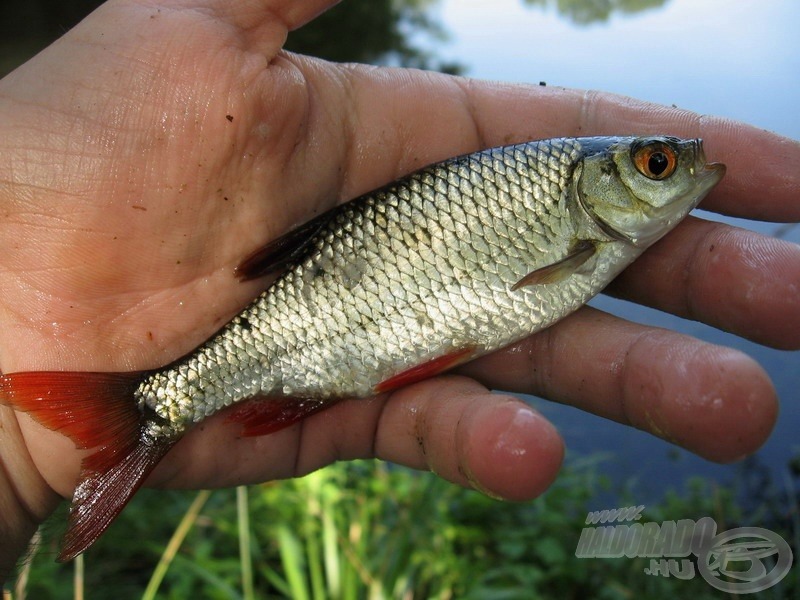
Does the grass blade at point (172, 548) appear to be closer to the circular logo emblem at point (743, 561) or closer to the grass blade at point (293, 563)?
the grass blade at point (293, 563)

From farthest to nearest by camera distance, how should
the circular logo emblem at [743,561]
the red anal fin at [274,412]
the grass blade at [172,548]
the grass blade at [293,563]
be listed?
the grass blade at [293,563]
the grass blade at [172,548]
the circular logo emblem at [743,561]
the red anal fin at [274,412]

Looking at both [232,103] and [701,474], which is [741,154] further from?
[701,474]

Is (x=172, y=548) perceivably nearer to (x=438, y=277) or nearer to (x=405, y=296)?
(x=405, y=296)

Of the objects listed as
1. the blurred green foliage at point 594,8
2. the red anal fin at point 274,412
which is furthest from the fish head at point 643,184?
the blurred green foliage at point 594,8

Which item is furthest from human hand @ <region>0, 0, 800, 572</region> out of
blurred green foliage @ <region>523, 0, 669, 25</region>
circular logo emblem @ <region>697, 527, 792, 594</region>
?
blurred green foliage @ <region>523, 0, 669, 25</region>

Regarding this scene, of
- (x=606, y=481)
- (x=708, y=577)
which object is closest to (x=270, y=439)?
(x=708, y=577)

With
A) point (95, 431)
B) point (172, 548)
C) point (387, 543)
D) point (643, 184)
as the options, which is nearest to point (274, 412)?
point (95, 431)
